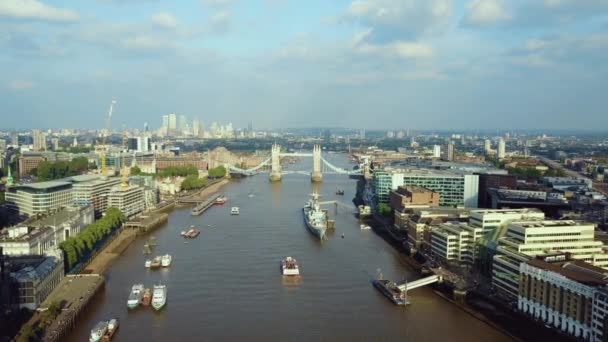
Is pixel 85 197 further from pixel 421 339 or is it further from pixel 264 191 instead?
pixel 421 339

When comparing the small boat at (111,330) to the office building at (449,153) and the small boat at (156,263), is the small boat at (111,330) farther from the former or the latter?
the office building at (449,153)

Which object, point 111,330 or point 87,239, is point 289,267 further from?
point 87,239

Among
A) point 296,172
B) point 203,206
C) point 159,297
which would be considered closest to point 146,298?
point 159,297

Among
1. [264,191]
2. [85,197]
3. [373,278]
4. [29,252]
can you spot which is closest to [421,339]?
[373,278]

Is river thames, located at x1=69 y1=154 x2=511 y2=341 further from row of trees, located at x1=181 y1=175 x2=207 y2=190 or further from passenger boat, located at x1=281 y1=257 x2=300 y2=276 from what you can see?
row of trees, located at x1=181 y1=175 x2=207 y2=190

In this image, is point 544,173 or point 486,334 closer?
point 486,334

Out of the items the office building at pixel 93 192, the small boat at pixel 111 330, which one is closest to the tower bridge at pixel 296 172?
the office building at pixel 93 192

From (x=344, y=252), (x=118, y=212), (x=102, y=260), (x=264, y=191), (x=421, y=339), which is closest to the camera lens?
(x=421, y=339)
